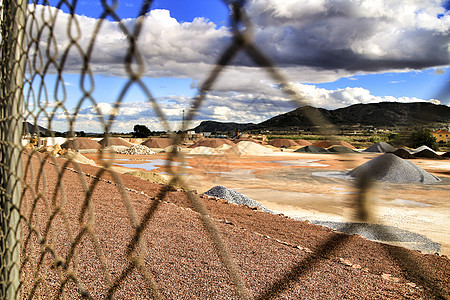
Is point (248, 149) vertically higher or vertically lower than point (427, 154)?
lower

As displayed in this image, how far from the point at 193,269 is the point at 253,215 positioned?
3843mm

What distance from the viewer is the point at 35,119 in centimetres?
141

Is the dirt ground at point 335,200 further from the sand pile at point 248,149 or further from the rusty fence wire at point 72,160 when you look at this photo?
the sand pile at point 248,149

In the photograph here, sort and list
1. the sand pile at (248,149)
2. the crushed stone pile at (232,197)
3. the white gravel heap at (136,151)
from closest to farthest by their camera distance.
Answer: the crushed stone pile at (232,197) → the white gravel heap at (136,151) → the sand pile at (248,149)

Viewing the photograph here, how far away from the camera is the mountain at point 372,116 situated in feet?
1.54

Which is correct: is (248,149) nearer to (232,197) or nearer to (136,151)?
(136,151)

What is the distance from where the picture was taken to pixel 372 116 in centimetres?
77

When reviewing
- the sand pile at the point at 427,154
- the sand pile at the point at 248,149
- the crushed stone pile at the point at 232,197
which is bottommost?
the sand pile at the point at 248,149

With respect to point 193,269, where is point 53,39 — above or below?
above

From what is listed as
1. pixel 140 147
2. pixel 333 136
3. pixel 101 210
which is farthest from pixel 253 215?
pixel 140 147

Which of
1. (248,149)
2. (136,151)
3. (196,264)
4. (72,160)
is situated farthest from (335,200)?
(248,149)

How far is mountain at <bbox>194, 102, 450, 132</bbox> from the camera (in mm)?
468

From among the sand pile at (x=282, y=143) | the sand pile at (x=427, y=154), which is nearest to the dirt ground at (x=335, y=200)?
the sand pile at (x=427, y=154)

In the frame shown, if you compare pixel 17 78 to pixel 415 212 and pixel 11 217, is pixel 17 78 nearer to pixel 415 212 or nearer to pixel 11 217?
pixel 11 217
